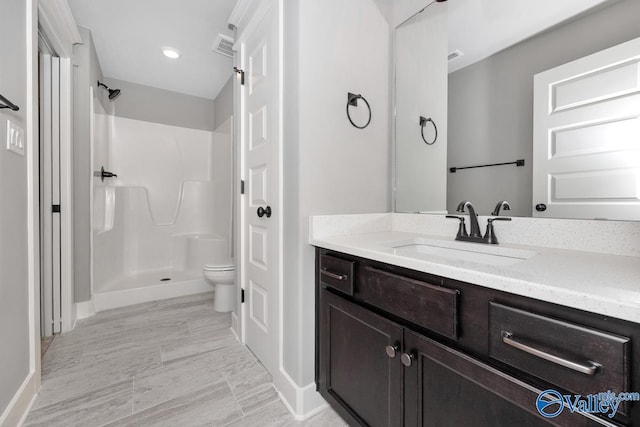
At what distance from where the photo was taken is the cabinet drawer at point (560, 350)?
503 mm

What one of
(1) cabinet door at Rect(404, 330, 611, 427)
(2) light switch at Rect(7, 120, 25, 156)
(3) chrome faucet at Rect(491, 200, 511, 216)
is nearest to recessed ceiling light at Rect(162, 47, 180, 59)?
(2) light switch at Rect(7, 120, 25, 156)

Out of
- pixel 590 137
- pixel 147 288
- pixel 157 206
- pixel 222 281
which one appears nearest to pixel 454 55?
pixel 590 137

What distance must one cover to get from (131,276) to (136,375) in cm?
188

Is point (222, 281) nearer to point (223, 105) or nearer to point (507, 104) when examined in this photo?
point (223, 105)

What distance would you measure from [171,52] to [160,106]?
994 mm

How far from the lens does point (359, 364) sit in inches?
42.6

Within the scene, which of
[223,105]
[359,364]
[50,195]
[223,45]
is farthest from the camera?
[223,105]

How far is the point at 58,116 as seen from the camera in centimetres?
204

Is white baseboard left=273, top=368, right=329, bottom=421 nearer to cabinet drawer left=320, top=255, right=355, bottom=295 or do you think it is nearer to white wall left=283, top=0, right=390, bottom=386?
white wall left=283, top=0, right=390, bottom=386

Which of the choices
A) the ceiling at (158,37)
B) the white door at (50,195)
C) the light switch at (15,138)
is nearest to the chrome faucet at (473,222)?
the light switch at (15,138)

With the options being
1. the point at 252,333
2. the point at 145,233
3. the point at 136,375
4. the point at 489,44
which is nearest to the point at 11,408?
the point at 136,375

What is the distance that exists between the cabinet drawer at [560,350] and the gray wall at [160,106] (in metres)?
3.82

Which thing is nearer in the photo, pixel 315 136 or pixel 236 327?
pixel 315 136

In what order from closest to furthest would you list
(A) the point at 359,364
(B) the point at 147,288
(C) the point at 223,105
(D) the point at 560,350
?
(D) the point at 560,350 → (A) the point at 359,364 → (B) the point at 147,288 → (C) the point at 223,105
